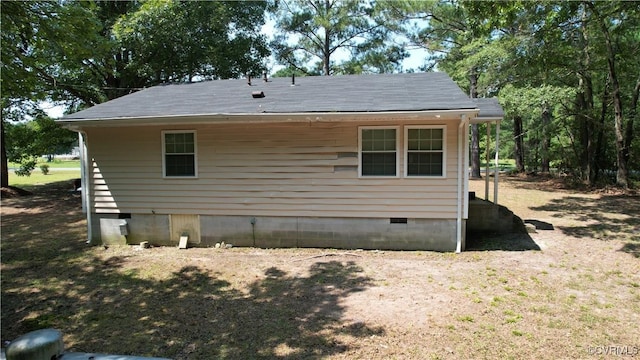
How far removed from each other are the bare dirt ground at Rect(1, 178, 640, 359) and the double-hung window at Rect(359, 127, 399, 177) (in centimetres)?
168

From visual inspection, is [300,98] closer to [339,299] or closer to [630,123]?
[339,299]

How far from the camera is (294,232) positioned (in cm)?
811

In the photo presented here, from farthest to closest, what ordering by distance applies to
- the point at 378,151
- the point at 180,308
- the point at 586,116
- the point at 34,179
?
the point at 34,179 < the point at 586,116 < the point at 378,151 < the point at 180,308

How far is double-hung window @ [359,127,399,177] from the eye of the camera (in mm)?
7684

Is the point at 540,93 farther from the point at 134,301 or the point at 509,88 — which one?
the point at 134,301

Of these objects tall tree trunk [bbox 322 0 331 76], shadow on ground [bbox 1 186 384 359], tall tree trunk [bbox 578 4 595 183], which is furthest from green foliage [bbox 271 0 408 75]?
shadow on ground [bbox 1 186 384 359]

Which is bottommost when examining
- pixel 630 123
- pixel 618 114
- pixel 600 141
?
pixel 600 141

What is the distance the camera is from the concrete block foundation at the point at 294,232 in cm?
770

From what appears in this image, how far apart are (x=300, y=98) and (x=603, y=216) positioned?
29.8 feet

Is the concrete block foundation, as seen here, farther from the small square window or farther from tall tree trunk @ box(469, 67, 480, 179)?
tall tree trunk @ box(469, 67, 480, 179)

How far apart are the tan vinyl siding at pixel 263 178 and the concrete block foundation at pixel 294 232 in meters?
0.17

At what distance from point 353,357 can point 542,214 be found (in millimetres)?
9656

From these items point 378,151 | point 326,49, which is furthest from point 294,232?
point 326,49

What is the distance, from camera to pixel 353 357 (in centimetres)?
380
